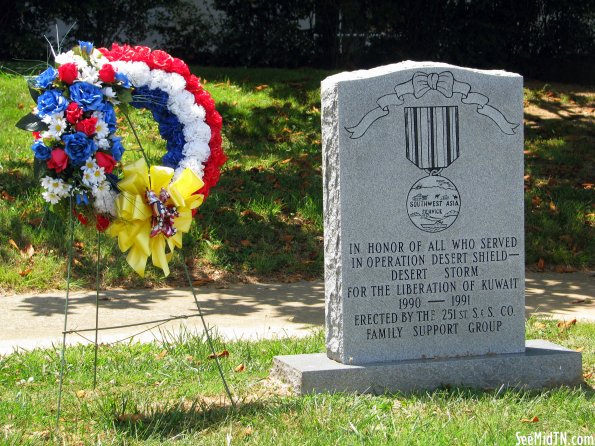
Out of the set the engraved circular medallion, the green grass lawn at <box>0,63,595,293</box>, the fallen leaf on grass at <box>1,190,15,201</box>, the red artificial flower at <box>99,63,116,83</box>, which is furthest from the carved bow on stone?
the fallen leaf on grass at <box>1,190,15,201</box>

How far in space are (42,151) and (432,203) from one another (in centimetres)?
230

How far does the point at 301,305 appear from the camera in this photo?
791cm

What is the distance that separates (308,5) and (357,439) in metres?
13.2

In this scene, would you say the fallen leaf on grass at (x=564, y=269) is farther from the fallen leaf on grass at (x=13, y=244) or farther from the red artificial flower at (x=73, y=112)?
the red artificial flower at (x=73, y=112)

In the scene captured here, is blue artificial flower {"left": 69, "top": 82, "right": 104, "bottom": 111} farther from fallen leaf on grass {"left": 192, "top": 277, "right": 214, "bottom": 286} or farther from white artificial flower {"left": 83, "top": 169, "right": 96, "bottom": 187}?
fallen leaf on grass {"left": 192, "top": 277, "right": 214, "bottom": 286}

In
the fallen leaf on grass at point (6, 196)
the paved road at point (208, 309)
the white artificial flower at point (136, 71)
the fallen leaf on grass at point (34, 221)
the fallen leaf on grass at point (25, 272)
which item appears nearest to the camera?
the white artificial flower at point (136, 71)

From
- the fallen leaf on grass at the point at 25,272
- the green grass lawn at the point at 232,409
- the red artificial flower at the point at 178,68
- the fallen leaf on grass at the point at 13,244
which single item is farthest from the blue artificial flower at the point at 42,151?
the fallen leaf on grass at the point at 13,244

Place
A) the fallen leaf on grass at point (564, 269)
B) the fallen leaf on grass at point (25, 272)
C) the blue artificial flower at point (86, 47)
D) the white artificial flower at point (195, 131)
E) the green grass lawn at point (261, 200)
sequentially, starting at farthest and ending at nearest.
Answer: the fallen leaf on grass at point (564, 269)
the green grass lawn at point (261, 200)
the fallen leaf on grass at point (25, 272)
the white artificial flower at point (195, 131)
the blue artificial flower at point (86, 47)

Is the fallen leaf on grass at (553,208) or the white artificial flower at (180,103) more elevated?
the white artificial flower at (180,103)

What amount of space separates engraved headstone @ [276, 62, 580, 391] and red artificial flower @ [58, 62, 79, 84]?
5.12 ft

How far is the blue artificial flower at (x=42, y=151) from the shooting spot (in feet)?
15.1

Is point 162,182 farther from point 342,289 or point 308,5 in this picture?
point 308,5

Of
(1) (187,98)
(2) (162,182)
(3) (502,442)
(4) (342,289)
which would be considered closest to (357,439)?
(3) (502,442)

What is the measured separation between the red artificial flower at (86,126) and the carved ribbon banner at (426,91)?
1546 mm
